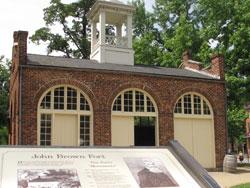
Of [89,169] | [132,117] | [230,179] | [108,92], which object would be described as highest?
[108,92]

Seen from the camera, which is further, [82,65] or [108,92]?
[82,65]

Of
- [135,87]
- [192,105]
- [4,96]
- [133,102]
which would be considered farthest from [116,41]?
[4,96]

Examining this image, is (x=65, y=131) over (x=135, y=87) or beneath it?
beneath

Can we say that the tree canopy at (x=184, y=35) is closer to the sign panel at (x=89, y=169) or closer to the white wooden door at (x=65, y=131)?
the white wooden door at (x=65, y=131)

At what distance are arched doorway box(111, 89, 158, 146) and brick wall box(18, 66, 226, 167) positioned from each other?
11.9 inches

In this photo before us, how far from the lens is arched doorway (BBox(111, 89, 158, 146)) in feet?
63.6

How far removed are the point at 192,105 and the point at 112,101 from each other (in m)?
4.43

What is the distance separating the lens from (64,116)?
18469 millimetres

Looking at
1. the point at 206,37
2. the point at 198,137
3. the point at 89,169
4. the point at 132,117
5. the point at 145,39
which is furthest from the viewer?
the point at 145,39

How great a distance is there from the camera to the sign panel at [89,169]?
5391mm

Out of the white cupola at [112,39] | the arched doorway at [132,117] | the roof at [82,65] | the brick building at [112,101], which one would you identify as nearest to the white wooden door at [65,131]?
the brick building at [112,101]

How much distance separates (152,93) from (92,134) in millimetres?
3586

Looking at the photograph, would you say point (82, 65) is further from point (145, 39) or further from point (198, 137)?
point (145, 39)

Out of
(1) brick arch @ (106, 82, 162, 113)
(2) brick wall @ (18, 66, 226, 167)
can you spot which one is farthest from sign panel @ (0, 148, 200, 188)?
(1) brick arch @ (106, 82, 162, 113)
